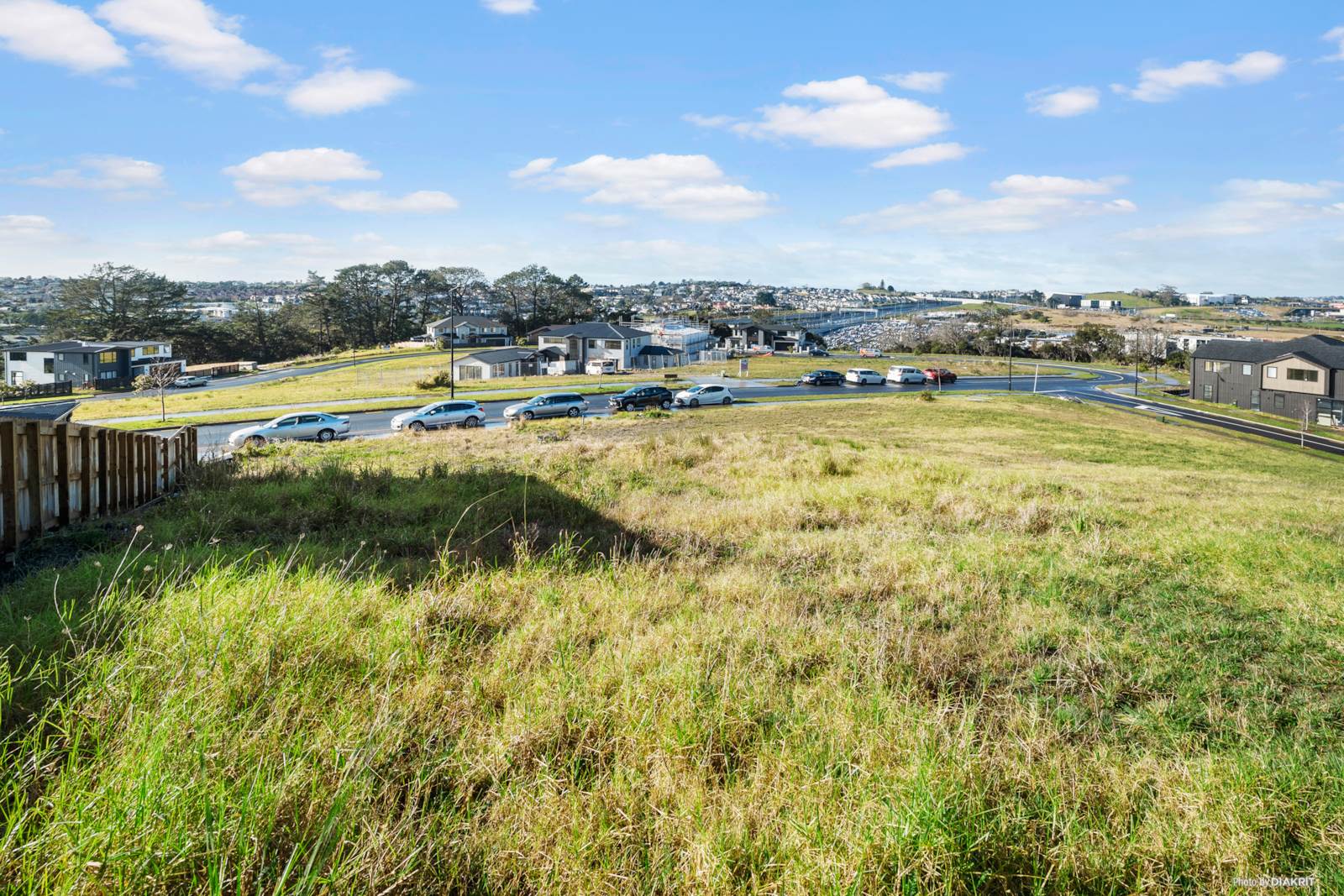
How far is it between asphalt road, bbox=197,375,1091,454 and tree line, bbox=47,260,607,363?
4497cm

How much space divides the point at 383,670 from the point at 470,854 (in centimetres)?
214

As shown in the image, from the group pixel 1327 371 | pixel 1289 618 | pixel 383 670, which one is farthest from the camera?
pixel 1327 371

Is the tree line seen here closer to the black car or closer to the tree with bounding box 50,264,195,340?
the tree with bounding box 50,264,195,340

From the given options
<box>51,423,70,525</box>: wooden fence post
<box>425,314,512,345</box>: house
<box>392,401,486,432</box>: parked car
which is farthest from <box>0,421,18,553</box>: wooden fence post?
<box>425,314,512,345</box>: house

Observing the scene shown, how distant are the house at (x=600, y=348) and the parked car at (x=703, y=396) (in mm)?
42017

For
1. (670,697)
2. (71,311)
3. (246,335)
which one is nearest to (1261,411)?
(670,697)

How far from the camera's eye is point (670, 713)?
14.6 feet

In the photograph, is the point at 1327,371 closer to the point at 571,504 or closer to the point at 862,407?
the point at 862,407

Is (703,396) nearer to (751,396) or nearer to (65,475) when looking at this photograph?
(751,396)

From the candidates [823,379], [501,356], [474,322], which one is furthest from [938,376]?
[474,322]

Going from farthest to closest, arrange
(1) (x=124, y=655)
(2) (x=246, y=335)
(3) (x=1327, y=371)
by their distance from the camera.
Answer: (2) (x=246, y=335) → (3) (x=1327, y=371) → (1) (x=124, y=655)

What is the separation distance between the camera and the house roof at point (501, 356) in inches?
3374

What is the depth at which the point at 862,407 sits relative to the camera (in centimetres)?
4744

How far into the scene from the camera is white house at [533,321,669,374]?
312 ft
